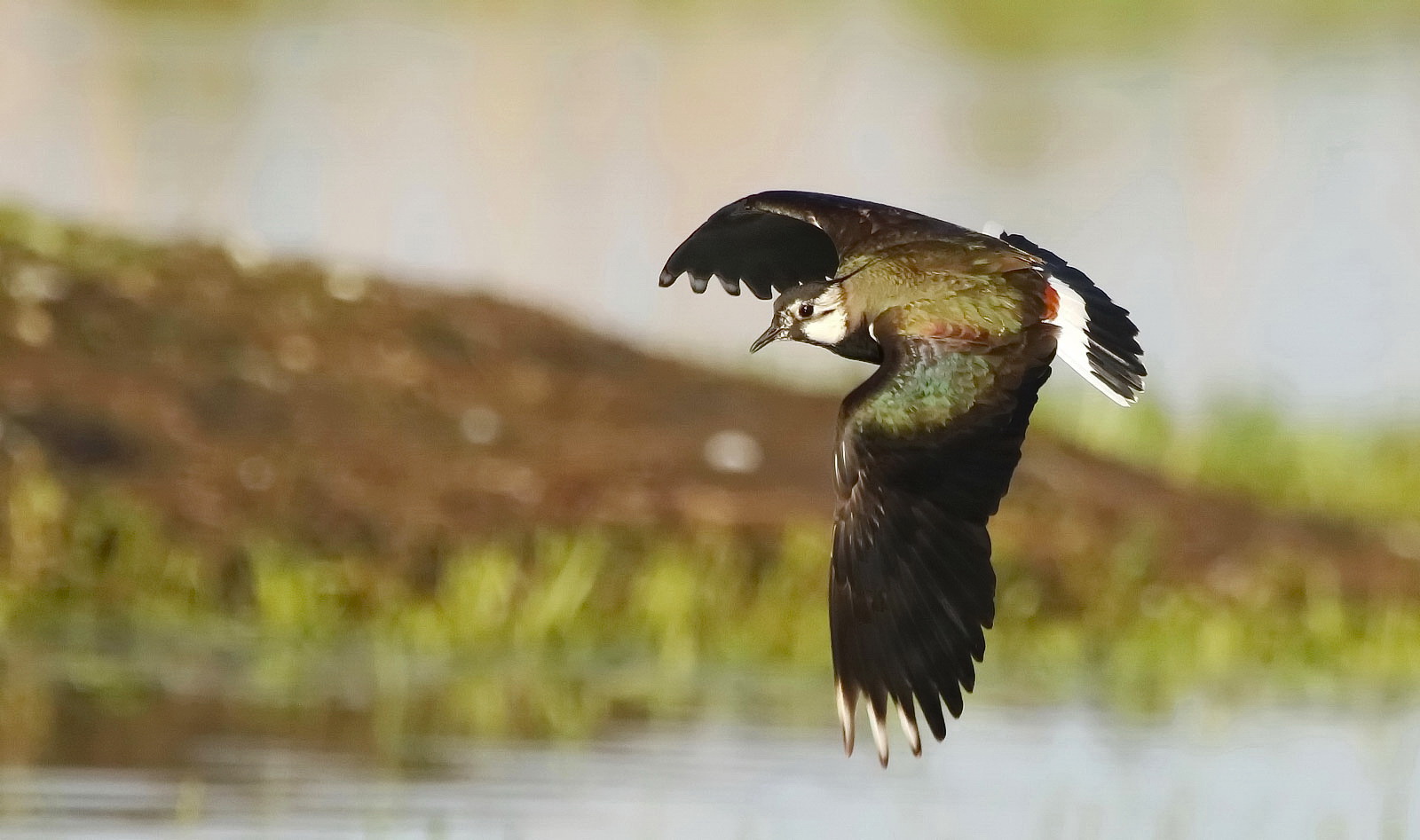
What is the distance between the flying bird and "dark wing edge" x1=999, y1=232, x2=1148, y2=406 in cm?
3

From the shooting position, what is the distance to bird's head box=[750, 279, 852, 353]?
6703 mm

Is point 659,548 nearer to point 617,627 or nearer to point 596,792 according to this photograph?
point 617,627

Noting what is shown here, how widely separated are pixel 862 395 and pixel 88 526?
4.39 metres

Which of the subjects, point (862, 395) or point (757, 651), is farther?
point (757, 651)

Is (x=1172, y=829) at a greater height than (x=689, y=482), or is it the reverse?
(x=689, y=482)

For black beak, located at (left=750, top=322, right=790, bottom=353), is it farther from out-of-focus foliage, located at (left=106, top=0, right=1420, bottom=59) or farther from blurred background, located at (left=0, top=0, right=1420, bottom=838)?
out-of-focus foliage, located at (left=106, top=0, right=1420, bottom=59)

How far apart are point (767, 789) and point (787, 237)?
1617 mm

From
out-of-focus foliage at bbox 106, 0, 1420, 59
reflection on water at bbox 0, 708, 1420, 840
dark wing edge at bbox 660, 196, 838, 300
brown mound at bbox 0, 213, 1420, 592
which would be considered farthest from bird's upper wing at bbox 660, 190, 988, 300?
out-of-focus foliage at bbox 106, 0, 1420, 59

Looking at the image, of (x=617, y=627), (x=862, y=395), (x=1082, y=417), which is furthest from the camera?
(x=1082, y=417)

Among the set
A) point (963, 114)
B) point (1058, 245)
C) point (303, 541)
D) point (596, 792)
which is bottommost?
point (596, 792)

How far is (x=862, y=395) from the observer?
640cm

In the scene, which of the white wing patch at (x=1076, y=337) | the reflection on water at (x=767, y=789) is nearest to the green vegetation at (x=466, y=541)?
the reflection on water at (x=767, y=789)

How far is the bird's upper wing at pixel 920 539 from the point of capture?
253 inches

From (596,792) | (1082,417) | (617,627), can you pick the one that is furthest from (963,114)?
(596,792)
